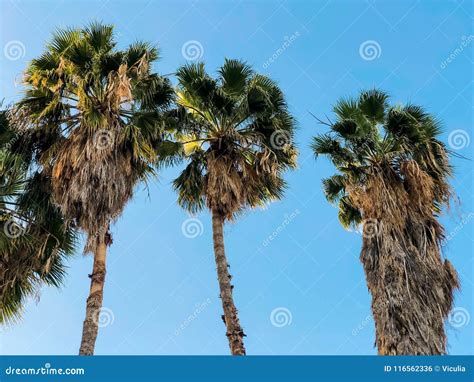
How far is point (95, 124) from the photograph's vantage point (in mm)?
12695

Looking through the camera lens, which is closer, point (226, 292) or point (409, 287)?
point (409, 287)

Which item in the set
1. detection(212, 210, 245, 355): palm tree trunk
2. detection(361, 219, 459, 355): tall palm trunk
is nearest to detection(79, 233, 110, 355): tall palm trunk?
detection(212, 210, 245, 355): palm tree trunk

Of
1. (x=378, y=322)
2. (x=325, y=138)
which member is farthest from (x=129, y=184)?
(x=378, y=322)

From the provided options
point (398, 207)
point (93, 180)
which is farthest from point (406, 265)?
point (93, 180)

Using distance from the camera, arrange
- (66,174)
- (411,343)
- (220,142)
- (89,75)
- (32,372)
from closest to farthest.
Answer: (32,372), (411,343), (66,174), (89,75), (220,142)

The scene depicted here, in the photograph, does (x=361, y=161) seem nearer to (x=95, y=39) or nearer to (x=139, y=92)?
(x=139, y=92)

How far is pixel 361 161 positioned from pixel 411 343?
15.4 feet

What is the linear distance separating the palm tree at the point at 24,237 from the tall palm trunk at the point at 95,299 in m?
0.87

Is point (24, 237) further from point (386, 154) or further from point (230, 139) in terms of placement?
point (386, 154)

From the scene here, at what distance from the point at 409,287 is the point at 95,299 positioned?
626 cm

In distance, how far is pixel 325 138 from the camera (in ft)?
47.8

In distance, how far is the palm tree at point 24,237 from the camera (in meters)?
12.4
